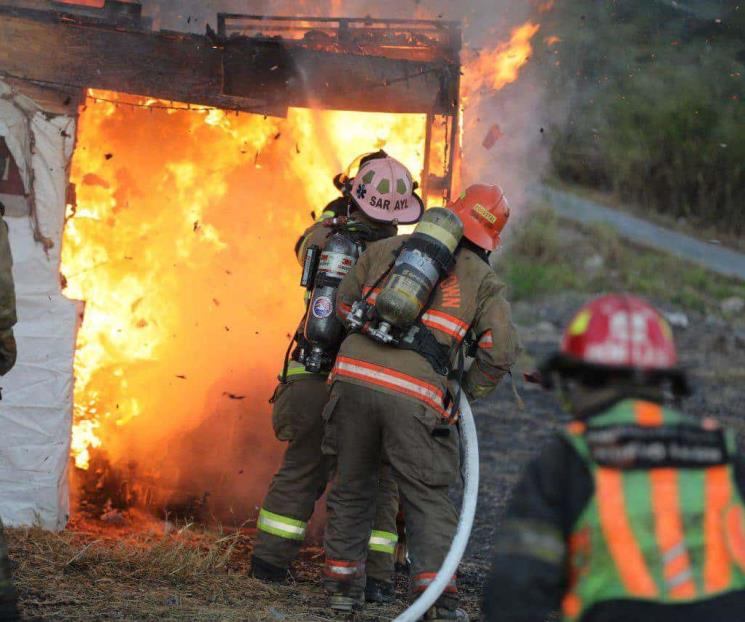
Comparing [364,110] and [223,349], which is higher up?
[364,110]

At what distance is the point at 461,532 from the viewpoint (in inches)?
199

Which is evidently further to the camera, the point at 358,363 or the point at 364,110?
the point at 364,110

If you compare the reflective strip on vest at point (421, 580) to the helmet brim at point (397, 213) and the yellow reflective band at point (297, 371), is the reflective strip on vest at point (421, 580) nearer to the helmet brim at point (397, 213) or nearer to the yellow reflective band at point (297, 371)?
the yellow reflective band at point (297, 371)

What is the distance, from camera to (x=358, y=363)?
518 centimetres

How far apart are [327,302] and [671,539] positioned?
3350mm

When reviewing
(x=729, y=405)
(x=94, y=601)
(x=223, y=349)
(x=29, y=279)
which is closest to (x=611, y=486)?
(x=94, y=601)

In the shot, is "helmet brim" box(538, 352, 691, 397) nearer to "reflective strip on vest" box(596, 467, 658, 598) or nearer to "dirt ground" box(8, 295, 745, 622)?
"reflective strip on vest" box(596, 467, 658, 598)

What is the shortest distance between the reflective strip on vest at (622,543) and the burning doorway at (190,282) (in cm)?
507

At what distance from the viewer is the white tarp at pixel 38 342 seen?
21.2 feet

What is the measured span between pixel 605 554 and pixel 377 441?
2818 mm

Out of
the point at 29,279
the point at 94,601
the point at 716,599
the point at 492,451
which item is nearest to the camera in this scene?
the point at 716,599

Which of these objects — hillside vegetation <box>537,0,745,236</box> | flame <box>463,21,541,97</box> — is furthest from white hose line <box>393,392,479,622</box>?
hillside vegetation <box>537,0,745,236</box>

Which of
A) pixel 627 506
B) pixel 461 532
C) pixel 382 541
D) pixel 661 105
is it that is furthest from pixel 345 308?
pixel 661 105

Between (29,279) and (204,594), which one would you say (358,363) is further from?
(29,279)
